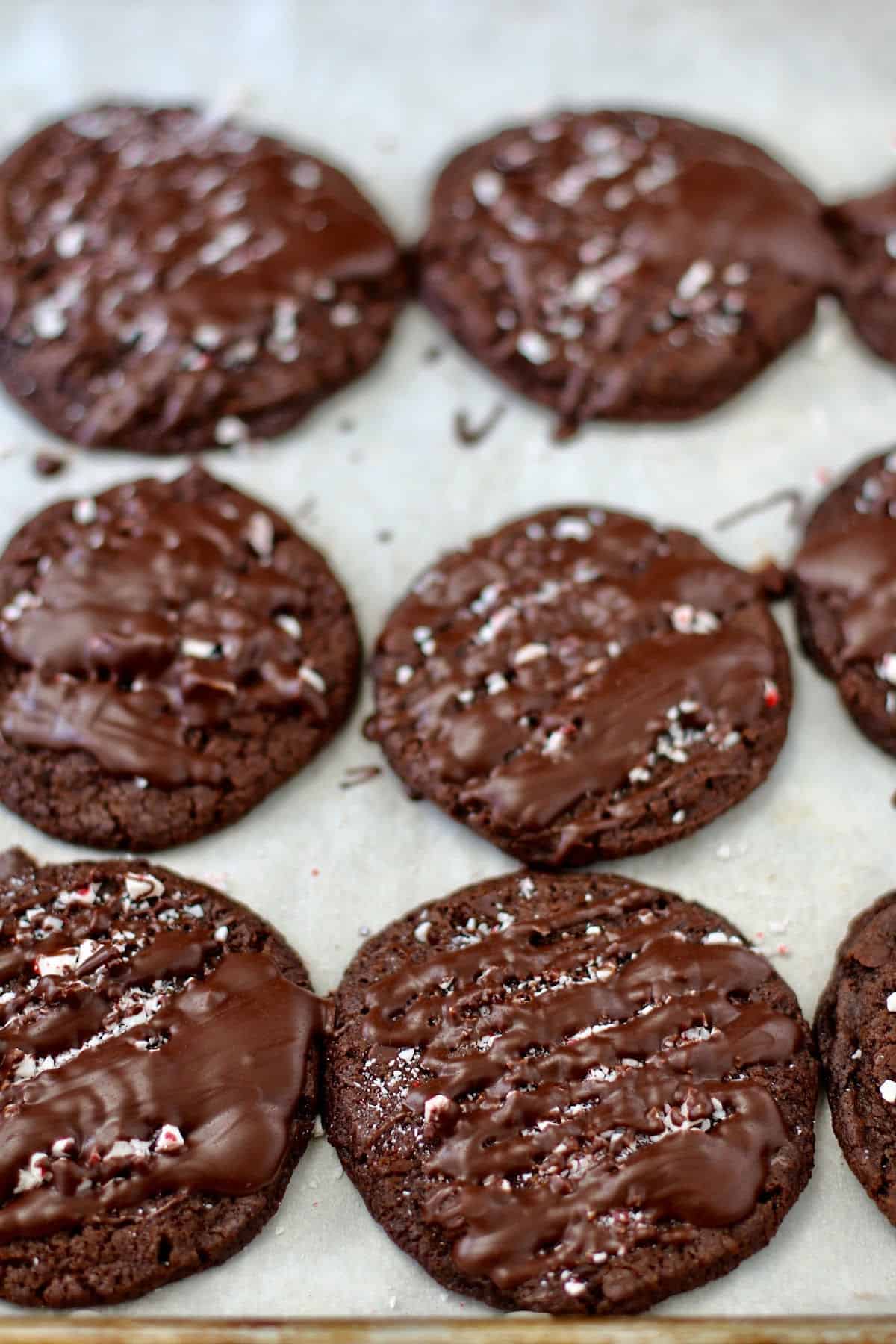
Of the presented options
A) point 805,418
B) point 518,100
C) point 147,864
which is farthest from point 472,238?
point 147,864

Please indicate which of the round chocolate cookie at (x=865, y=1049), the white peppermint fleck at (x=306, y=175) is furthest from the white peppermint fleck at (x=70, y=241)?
the round chocolate cookie at (x=865, y=1049)

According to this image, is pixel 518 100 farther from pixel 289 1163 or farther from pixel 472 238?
pixel 289 1163

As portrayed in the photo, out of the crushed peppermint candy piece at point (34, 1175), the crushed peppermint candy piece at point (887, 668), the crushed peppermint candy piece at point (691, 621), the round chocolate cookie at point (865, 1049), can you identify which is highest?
the crushed peppermint candy piece at point (691, 621)

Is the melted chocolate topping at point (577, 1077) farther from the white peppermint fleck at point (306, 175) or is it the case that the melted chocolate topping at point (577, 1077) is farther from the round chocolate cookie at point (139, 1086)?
the white peppermint fleck at point (306, 175)

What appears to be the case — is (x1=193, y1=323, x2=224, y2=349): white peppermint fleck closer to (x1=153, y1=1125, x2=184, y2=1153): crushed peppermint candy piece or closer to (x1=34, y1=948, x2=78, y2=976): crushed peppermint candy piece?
(x1=34, y1=948, x2=78, y2=976): crushed peppermint candy piece

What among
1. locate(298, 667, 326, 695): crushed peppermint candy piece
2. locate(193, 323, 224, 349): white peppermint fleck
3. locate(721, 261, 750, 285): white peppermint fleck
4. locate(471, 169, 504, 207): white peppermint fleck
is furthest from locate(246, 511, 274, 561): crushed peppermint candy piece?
locate(721, 261, 750, 285): white peppermint fleck
